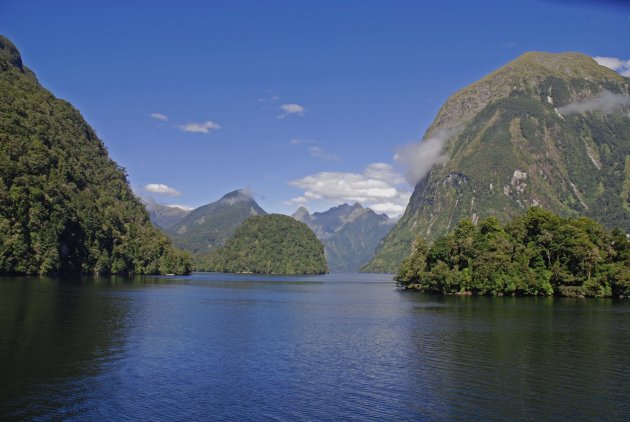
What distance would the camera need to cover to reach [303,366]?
48.8 metres

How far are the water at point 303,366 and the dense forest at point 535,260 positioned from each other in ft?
186

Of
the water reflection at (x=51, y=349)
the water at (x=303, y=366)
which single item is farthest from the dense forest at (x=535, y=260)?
the water reflection at (x=51, y=349)

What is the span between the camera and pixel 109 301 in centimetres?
9900

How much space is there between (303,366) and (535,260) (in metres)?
115

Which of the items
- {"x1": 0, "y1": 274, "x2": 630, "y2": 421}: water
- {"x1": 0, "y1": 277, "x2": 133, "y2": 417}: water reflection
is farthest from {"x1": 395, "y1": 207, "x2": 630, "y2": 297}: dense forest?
{"x1": 0, "y1": 277, "x2": 133, "y2": 417}: water reflection

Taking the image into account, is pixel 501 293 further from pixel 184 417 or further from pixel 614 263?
pixel 184 417

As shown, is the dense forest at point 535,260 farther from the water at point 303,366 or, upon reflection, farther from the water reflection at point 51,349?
the water reflection at point 51,349

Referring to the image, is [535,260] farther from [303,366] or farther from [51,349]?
[51,349]

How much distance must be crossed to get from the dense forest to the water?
2235 inches

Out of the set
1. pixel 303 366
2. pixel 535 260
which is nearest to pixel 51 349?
pixel 303 366

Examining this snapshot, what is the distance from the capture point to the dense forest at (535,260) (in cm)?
13800

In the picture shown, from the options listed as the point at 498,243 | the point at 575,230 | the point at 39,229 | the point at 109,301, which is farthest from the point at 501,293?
the point at 39,229

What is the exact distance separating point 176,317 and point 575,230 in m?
107

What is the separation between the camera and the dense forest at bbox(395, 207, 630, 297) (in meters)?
138
